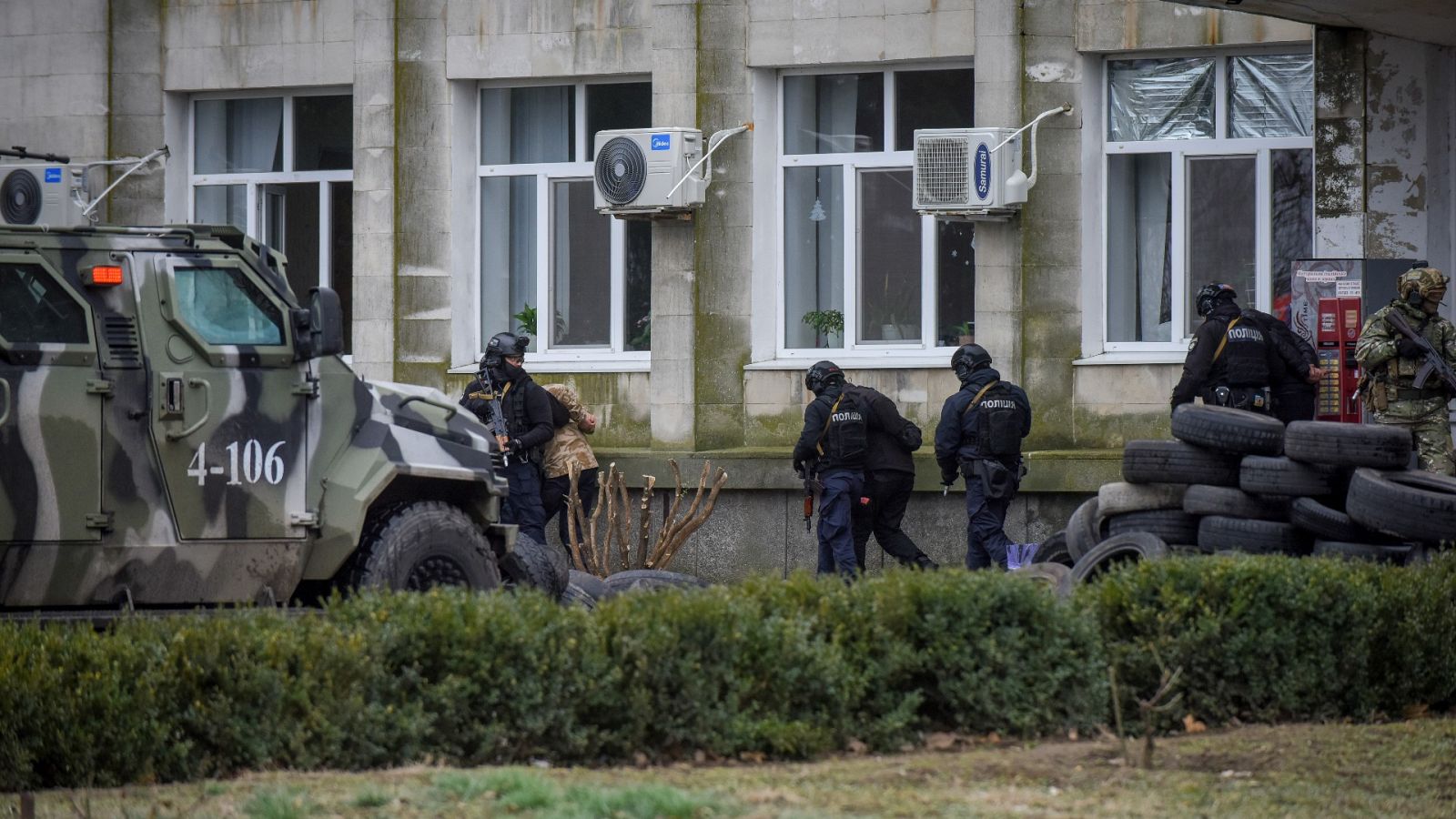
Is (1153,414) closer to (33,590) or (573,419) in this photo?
(573,419)

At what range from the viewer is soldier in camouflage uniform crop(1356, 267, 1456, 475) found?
13797 mm

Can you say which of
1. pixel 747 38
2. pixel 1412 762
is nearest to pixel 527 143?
pixel 747 38

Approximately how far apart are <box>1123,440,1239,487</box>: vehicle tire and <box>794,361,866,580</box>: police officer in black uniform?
360 centimetres

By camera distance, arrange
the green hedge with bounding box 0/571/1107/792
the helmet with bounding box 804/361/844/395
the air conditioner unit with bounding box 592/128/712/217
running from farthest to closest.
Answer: the air conditioner unit with bounding box 592/128/712/217
the helmet with bounding box 804/361/844/395
the green hedge with bounding box 0/571/1107/792

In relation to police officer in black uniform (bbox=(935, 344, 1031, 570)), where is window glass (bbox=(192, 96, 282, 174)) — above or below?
above

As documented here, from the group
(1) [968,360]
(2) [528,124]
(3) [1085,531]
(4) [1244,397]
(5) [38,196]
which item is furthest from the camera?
(2) [528,124]

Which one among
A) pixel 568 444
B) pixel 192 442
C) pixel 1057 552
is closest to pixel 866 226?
pixel 568 444

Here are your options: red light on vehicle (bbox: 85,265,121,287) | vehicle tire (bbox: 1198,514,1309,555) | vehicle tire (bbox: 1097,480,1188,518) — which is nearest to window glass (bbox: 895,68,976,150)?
vehicle tire (bbox: 1097,480,1188,518)

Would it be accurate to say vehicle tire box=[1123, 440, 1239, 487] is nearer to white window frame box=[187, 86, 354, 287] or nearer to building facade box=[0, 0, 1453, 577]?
building facade box=[0, 0, 1453, 577]

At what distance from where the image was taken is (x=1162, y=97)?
54.7 feet

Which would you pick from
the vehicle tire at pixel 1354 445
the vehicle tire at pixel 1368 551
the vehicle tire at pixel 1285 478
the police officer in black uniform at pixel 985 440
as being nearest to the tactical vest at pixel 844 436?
the police officer in black uniform at pixel 985 440

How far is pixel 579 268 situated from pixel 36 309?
356 inches

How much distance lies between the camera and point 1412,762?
25.2ft

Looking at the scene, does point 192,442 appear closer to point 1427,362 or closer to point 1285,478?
point 1285,478
